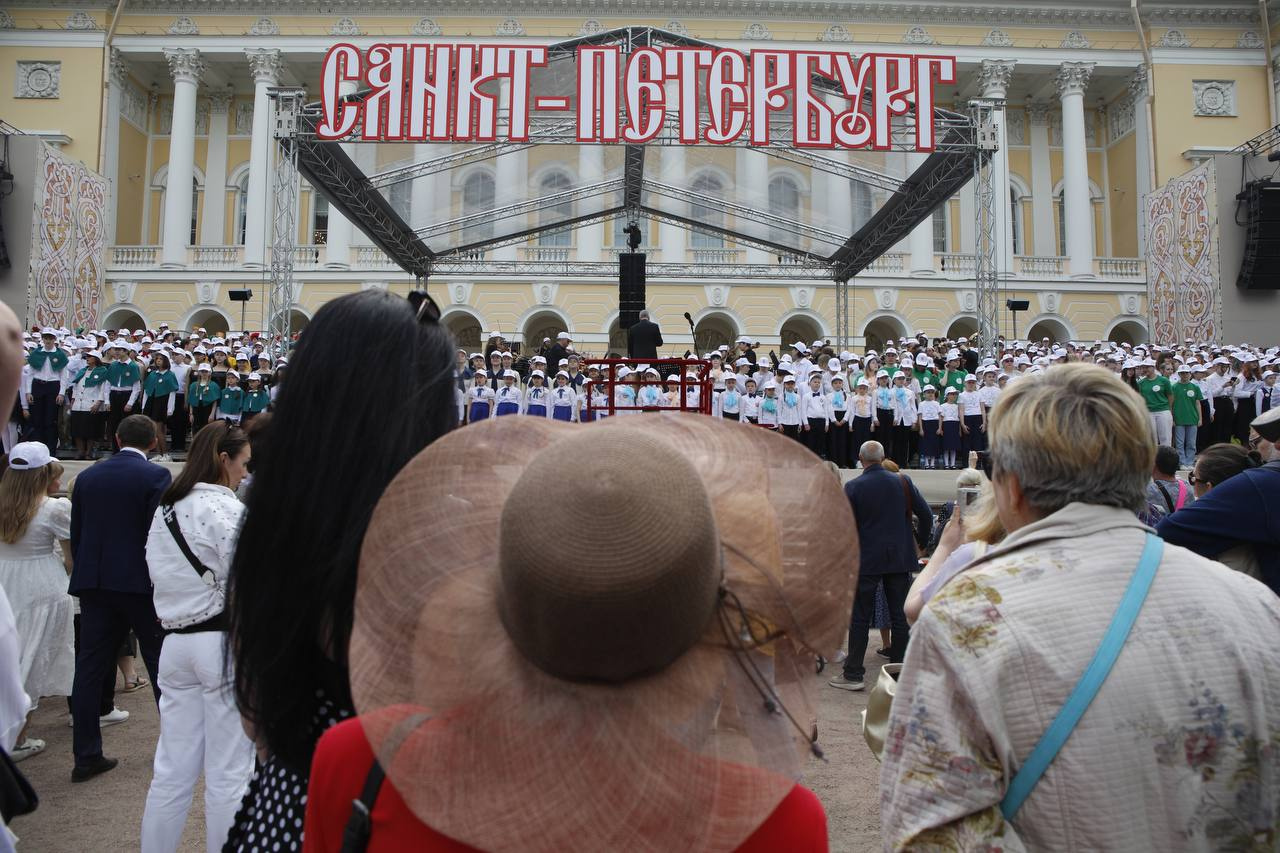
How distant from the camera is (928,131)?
14.5 meters

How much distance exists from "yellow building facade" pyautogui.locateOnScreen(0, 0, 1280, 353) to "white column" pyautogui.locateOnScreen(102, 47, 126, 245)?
0.10m

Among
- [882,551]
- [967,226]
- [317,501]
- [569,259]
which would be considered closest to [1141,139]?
[967,226]

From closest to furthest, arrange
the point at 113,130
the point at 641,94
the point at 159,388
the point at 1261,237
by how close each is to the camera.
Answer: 1. the point at 641,94
2. the point at 159,388
3. the point at 1261,237
4. the point at 113,130

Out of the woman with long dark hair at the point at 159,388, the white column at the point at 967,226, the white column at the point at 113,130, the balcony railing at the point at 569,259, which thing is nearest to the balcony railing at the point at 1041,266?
the balcony railing at the point at 569,259

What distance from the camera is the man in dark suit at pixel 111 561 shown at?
453 cm

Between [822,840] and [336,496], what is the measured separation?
925 millimetres

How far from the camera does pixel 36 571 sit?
5207 mm

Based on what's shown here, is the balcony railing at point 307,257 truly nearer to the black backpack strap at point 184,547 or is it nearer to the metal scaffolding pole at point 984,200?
the metal scaffolding pole at point 984,200

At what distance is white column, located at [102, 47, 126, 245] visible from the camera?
113ft

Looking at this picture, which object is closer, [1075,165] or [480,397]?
[480,397]

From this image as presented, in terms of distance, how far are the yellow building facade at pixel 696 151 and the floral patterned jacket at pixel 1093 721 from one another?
1152 inches

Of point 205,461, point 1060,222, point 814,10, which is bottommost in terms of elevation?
point 205,461

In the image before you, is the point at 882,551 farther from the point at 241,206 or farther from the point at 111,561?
the point at 241,206

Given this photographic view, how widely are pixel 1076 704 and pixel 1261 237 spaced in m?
26.9
